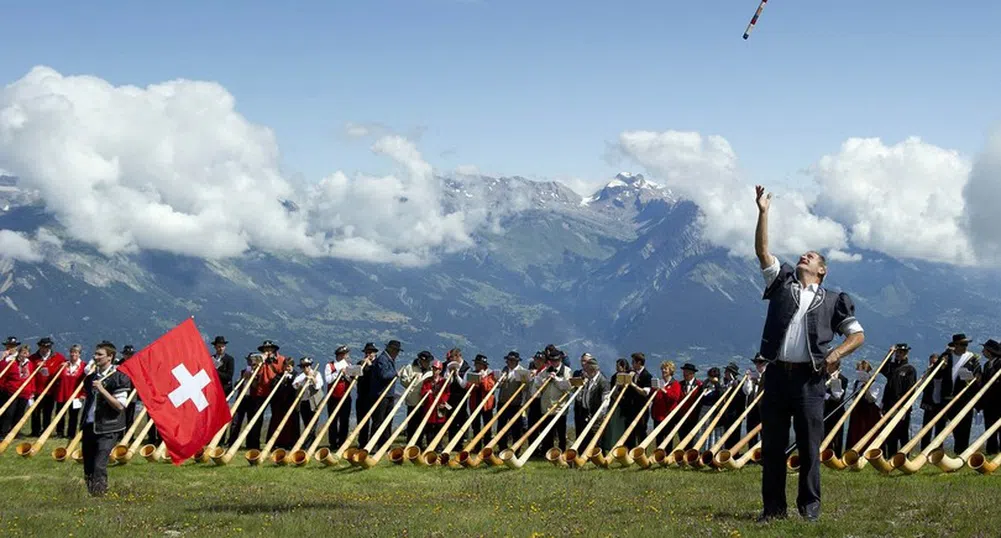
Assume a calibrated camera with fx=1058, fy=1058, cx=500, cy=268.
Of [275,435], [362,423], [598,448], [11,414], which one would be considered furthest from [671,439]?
[11,414]

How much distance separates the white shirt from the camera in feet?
35.3

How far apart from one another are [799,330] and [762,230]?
1.12 m

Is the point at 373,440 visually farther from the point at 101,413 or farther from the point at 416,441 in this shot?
the point at 101,413

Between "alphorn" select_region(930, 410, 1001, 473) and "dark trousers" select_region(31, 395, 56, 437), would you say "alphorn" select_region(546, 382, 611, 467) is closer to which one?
"alphorn" select_region(930, 410, 1001, 473)

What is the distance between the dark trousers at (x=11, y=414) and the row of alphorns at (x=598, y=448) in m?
0.89

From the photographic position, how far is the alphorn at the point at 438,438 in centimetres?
2205

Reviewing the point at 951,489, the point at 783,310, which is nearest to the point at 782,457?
the point at 783,310

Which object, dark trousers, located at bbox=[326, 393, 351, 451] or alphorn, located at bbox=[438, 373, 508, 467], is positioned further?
dark trousers, located at bbox=[326, 393, 351, 451]

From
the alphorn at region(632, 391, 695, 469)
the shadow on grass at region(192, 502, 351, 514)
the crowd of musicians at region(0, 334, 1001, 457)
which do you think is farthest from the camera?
the crowd of musicians at region(0, 334, 1001, 457)

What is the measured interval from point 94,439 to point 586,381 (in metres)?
11.5

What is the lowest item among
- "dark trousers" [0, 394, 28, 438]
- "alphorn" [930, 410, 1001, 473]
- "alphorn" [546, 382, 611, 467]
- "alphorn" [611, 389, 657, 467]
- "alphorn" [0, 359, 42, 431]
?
"dark trousers" [0, 394, 28, 438]

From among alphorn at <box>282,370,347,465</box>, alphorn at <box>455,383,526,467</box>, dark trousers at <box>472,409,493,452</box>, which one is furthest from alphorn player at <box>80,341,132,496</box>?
dark trousers at <box>472,409,493,452</box>

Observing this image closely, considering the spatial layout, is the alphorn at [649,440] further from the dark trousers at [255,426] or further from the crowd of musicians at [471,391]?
the dark trousers at [255,426]

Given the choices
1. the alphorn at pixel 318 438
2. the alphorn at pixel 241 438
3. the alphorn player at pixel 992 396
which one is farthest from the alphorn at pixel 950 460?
the alphorn at pixel 241 438
